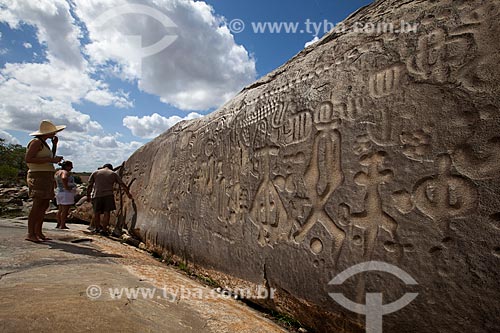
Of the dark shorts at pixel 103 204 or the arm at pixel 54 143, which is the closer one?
the arm at pixel 54 143

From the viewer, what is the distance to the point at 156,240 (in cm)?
432

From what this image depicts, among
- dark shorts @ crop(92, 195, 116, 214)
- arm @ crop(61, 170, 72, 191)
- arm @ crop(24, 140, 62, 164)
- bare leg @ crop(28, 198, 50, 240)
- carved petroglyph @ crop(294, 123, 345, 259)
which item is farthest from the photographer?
dark shorts @ crop(92, 195, 116, 214)

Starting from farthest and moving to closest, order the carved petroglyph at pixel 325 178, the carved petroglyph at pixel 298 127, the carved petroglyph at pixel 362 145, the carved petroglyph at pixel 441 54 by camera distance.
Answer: the carved petroglyph at pixel 298 127
the carved petroglyph at pixel 325 178
the carved petroglyph at pixel 362 145
the carved petroglyph at pixel 441 54

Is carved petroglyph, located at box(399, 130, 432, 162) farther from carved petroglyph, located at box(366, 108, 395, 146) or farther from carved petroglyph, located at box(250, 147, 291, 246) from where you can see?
carved petroglyph, located at box(250, 147, 291, 246)

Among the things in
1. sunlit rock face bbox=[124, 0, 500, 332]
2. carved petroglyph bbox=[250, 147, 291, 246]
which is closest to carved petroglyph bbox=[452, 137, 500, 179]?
sunlit rock face bbox=[124, 0, 500, 332]

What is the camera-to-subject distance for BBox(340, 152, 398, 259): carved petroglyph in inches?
66.6

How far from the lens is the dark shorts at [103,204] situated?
5.46m

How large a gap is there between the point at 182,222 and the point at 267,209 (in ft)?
5.32

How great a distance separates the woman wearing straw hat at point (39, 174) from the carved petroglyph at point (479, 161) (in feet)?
11.7

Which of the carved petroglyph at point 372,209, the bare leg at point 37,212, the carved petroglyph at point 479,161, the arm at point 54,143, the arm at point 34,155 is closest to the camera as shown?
the carved petroglyph at point 479,161

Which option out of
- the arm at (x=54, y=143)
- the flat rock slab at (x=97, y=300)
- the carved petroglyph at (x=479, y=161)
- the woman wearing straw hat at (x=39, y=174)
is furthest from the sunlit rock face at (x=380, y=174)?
the arm at (x=54, y=143)

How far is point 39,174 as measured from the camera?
333cm

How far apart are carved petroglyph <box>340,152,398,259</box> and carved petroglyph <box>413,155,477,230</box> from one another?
175mm

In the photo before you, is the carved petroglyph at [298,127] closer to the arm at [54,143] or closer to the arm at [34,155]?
the arm at [34,155]
